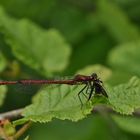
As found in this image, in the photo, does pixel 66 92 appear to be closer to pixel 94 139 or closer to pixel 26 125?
pixel 26 125

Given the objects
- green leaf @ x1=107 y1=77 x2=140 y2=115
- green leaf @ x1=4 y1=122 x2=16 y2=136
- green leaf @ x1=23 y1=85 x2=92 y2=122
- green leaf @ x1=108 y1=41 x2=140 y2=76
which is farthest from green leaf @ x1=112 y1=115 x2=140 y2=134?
green leaf @ x1=4 y1=122 x2=16 y2=136

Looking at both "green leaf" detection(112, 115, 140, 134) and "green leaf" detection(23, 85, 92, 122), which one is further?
"green leaf" detection(112, 115, 140, 134)

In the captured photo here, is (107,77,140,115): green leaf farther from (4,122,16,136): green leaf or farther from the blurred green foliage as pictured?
the blurred green foliage

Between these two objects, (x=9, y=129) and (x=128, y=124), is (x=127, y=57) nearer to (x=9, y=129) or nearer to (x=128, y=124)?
(x=128, y=124)

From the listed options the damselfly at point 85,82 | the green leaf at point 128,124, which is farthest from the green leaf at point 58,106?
the green leaf at point 128,124

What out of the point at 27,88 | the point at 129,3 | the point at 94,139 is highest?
the point at 129,3

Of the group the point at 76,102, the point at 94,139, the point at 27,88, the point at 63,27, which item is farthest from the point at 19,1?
the point at 76,102

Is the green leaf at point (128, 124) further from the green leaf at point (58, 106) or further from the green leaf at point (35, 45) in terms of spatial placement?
the green leaf at point (58, 106)

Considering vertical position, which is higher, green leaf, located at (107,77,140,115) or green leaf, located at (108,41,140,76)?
green leaf, located at (108,41,140,76)
